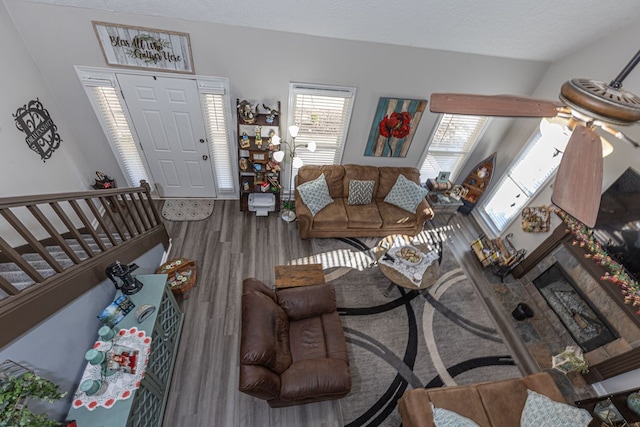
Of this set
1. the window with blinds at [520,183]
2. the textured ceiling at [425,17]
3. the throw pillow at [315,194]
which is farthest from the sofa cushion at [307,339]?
the window with blinds at [520,183]

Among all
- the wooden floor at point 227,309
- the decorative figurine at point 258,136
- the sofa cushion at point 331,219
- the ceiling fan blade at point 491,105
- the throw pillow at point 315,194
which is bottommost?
the wooden floor at point 227,309

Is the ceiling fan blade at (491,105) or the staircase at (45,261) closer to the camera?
the ceiling fan blade at (491,105)

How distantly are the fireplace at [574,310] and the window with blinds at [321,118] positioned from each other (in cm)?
366

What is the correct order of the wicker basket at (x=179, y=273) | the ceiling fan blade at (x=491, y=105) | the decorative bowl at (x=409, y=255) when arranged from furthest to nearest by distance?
1. the decorative bowl at (x=409, y=255)
2. the wicker basket at (x=179, y=273)
3. the ceiling fan blade at (x=491, y=105)

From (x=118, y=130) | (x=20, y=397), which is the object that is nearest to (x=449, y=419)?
(x=20, y=397)

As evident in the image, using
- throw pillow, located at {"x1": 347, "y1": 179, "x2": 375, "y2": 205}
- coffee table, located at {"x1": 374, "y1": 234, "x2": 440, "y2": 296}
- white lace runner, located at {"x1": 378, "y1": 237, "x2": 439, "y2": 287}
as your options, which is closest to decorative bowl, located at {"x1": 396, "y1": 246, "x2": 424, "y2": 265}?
white lace runner, located at {"x1": 378, "y1": 237, "x2": 439, "y2": 287}

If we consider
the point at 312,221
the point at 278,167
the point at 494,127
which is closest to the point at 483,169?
the point at 494,127

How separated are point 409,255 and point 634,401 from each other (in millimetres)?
2444

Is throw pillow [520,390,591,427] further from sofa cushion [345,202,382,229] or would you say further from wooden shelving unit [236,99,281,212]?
wooden shelving unit [236,99,281,212]

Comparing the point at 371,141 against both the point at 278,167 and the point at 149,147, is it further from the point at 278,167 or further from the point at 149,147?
the point at 149,147

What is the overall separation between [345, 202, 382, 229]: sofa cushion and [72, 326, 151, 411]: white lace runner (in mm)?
3095

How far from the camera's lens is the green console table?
207 centimetres

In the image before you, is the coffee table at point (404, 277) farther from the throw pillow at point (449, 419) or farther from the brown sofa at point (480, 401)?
the throw pillow at point (449, 419)

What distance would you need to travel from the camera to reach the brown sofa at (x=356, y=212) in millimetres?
4527
